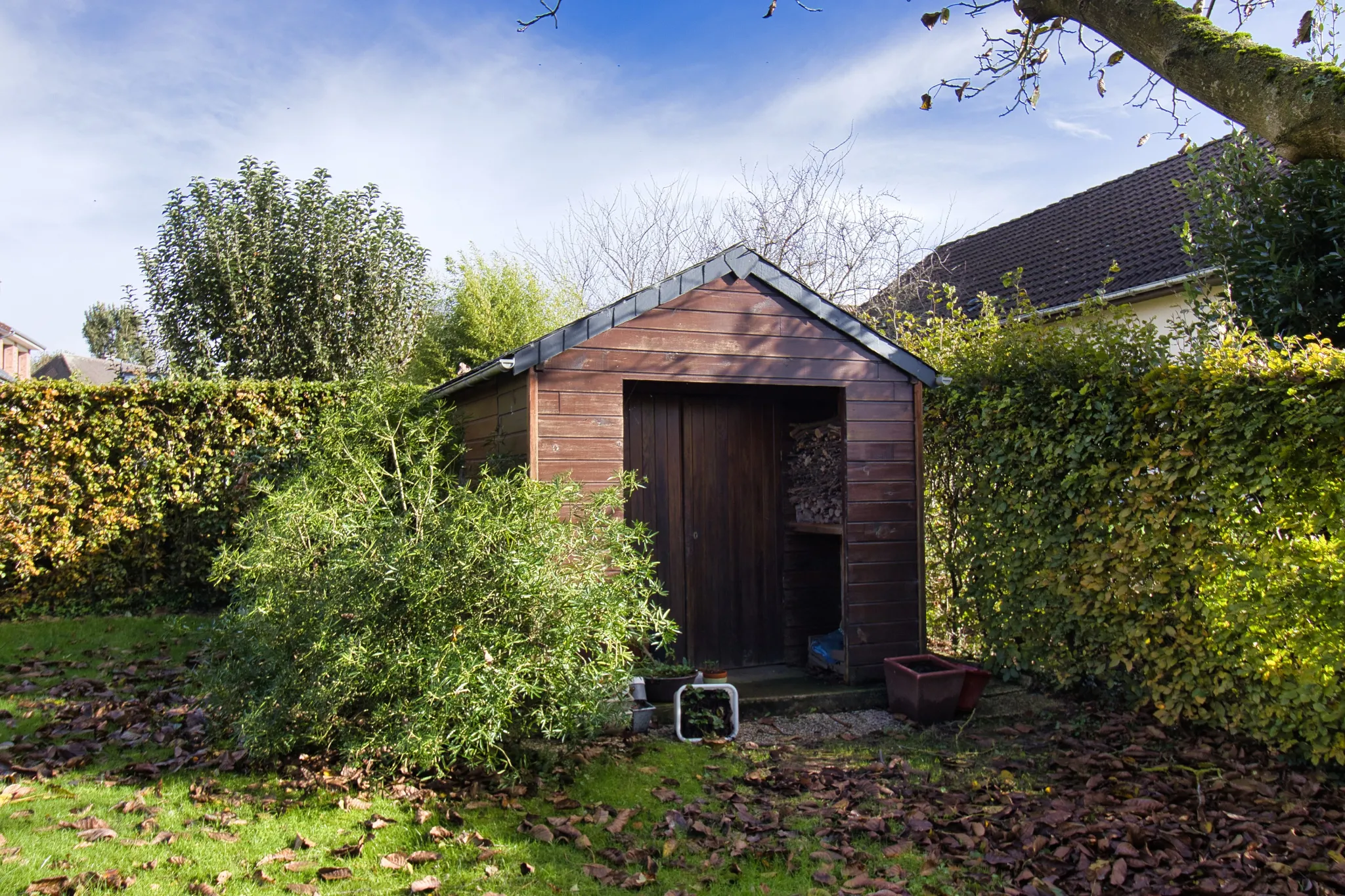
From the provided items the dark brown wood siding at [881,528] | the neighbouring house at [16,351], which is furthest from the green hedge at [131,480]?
the neighbouring house at [16,351]

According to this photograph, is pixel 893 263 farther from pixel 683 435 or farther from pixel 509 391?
pixel 509 391

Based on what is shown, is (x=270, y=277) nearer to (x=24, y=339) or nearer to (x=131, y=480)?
(x=131, y=480)

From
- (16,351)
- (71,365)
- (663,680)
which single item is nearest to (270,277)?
(663,680)

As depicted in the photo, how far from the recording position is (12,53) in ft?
23.0

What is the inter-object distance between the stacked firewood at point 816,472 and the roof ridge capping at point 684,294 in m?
0.84

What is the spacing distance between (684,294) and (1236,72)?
3.82 m

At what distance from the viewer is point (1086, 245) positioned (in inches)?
555

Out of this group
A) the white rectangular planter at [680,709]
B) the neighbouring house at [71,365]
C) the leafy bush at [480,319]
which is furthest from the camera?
the neighbouring house at [71,365]

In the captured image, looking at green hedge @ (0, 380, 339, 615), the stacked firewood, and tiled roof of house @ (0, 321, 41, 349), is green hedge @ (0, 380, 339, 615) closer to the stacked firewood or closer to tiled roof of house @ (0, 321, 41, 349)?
the stacked firewood

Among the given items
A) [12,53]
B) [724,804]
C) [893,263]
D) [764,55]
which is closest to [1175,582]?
[724,804]

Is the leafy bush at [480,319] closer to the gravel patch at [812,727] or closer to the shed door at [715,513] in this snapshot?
the shed door at [715,513]

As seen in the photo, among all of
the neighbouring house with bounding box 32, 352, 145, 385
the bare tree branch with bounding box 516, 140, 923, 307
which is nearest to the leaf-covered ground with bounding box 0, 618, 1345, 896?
the bare tree branch with bounding box 516, 140, 923, 307

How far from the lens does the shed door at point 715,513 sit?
277 inches

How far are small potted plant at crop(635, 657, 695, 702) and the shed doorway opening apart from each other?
120 centimetres
